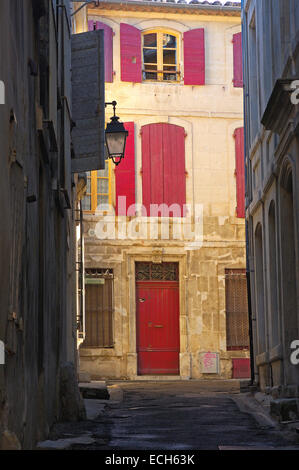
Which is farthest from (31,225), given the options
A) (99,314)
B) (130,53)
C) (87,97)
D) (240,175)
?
(130,53)

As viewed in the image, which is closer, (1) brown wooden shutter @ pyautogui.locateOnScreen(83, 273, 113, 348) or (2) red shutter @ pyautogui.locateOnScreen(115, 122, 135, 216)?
(1) brown wooden shutter @ pyautogui.locateOnScreen(83, 273, 113, 348)

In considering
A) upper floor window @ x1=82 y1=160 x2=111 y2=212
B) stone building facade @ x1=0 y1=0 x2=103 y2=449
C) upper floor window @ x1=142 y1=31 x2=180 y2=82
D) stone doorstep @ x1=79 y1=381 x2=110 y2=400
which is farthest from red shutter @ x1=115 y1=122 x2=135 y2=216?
stone building facade @ x1=0 y1=0 x2=103 y2=449

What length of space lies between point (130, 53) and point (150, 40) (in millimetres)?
836

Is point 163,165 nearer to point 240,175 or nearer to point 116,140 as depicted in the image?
point 240,175

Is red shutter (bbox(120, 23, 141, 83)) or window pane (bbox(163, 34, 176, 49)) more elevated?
window pane (bbox(163, 34, 176, 49))

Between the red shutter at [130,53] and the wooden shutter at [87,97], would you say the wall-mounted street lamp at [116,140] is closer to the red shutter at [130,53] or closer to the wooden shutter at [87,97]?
the wooden shutter at [87,97]

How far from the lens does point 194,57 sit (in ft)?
74.9

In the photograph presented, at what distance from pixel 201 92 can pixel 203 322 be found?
5.88 metres

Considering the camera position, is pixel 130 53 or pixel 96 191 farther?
pixel 130 53

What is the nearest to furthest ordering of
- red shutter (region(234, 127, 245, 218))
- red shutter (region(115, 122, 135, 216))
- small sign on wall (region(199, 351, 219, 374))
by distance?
small sign on wall (region(199, 351, 219, 374))
red shutter (region(115, 122, 135, 216))
red shutter (region(234, 127, 245, 218))

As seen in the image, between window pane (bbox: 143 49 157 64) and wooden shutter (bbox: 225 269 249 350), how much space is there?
226 inches

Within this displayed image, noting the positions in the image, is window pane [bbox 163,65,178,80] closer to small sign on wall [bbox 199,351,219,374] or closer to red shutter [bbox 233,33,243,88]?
red shutter [bbox 233,33,243,88]

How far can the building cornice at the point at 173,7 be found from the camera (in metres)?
22.4

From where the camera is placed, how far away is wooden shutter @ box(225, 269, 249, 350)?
71.6ft
